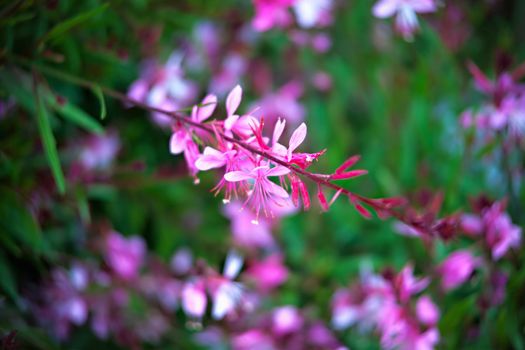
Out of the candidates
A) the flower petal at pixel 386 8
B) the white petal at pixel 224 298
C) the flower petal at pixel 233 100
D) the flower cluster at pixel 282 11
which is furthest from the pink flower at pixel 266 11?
the white petal at pixel 224 298

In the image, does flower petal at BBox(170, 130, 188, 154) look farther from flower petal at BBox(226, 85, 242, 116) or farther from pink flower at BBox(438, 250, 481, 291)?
pink flower at BBox(438, 250, 481, 291)

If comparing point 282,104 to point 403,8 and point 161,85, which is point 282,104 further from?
point 403,8

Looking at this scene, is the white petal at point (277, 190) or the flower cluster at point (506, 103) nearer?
the white petal at point (277, 190)

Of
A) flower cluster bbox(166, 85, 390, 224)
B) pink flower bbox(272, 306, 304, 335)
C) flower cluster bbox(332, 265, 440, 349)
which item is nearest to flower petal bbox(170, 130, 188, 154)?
flower cluster bbox(166, 85, 390, 224)

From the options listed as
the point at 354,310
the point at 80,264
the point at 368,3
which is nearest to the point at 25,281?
the point at 80,264

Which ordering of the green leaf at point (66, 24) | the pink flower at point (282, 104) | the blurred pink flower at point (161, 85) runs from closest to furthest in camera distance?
the green leaf at point (66, 24) < the blurred pink flower at point (161, 85) < the pink flower at point (282, 104)

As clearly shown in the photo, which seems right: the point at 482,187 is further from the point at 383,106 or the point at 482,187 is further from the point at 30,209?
the point at 30,209

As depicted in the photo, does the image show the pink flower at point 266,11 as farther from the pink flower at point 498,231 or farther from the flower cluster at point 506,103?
the pink flower at point 498,231
